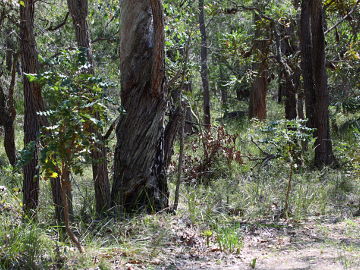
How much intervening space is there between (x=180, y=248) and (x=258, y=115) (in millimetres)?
12005

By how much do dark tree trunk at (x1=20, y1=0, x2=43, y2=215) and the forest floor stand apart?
1.71 m

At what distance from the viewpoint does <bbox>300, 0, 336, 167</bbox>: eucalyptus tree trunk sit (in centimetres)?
982

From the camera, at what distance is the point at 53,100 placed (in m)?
4.73

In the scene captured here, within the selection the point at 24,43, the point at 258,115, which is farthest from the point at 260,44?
the point at 24,43

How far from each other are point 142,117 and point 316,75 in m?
4.91

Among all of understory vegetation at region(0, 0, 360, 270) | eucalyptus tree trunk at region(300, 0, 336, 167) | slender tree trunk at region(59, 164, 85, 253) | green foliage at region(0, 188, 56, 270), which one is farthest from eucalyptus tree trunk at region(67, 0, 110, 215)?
eucalyptus tree trunk at region(300, 0, 336, 167)

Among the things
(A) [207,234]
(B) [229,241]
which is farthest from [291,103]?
(B) [229,241]

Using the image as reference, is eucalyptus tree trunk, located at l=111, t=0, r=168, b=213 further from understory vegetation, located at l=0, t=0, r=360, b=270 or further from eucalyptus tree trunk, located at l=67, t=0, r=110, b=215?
eucalyptus tree trunk, located at l=67, t=0, r=110, b=215

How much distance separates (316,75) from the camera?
1002cm

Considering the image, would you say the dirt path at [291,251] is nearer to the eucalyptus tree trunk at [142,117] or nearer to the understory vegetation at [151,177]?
the understory vegetation at [151,177]

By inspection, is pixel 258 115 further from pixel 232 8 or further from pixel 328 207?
pixel 328 207

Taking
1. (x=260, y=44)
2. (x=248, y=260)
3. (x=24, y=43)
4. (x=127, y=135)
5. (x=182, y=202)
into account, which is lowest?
(x=248, y=260)

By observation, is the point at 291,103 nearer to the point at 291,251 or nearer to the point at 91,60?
the point at 91,60

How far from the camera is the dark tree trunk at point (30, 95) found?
20.5ft
